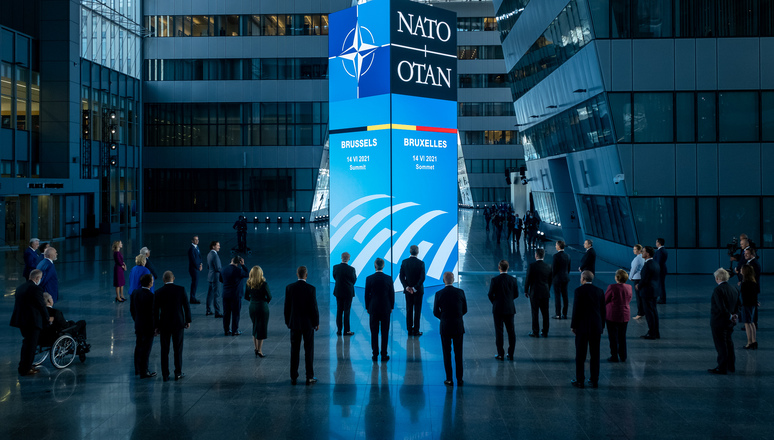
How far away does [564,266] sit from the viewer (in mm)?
13562

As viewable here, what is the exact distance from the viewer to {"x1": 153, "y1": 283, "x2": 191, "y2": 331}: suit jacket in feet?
30.2

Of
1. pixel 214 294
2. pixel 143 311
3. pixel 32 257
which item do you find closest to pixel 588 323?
pixel 143 311

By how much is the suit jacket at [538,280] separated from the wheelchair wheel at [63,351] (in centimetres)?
795

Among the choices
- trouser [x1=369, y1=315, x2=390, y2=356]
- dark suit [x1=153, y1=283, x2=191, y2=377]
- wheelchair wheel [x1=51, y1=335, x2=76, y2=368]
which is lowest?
wheelchair wheel [x1=51, y1=335, x2=76, y2=368]

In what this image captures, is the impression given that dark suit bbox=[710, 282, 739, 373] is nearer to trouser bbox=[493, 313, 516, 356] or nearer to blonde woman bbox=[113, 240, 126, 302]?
trouser bbox=[493, 313, 516, 356]

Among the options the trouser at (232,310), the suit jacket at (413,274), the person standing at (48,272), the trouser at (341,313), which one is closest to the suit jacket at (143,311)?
the trouser at (232,310)

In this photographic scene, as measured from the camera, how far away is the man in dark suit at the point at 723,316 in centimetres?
955

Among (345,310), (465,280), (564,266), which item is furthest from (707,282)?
(345,310)

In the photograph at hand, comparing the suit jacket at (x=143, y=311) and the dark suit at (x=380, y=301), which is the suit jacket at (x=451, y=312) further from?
the suit jacket at (x=143, y=311)

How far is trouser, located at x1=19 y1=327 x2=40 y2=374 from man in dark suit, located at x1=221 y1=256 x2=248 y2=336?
340 centimetres

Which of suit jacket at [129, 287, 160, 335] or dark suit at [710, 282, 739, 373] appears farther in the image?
dark suit at [710, 282, 739, 373]

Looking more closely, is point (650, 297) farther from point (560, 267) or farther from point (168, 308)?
point (168, 308)

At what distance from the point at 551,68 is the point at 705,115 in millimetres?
8105

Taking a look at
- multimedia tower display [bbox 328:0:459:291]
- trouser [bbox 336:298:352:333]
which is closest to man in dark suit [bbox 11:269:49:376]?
trouser [bbox 336:298:352:333]
